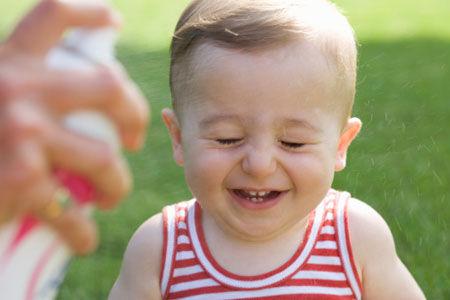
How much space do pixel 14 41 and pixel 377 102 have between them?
3696 mm

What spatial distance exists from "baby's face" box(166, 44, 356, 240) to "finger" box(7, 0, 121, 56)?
32.7 inches

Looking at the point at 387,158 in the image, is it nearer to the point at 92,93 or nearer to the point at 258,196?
the point at 258,196

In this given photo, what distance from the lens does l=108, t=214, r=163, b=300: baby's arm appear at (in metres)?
2.09

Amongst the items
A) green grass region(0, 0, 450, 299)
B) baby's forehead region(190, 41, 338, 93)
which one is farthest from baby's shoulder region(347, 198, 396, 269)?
green grass region(0, 0, 450, 299)

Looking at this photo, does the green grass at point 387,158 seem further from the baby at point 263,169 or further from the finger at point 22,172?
the finger at point 22,172

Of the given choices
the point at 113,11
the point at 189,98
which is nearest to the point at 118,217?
the point at 189,98

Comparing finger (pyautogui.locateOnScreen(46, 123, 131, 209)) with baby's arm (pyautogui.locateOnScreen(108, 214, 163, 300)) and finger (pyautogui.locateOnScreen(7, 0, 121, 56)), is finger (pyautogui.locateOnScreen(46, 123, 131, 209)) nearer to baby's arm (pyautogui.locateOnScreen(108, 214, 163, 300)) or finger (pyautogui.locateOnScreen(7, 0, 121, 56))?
finger (pyautogui.locateOnScreen(7, 0, 121, 56))

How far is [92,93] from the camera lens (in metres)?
0.97

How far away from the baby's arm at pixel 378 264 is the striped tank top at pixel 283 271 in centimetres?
2

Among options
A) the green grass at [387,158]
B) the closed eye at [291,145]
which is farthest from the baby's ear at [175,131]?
the green grass at [387,158]

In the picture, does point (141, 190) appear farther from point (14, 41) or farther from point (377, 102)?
point (14, 41)

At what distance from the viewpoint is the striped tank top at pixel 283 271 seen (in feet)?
6.67

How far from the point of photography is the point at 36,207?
980mm

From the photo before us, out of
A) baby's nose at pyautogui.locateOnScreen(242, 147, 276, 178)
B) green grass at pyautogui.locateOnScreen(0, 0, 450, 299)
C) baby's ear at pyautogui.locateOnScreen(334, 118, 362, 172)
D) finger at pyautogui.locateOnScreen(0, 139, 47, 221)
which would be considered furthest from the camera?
green grass at pyautogui.locateOnScreen(0, 0, 450, 299)
